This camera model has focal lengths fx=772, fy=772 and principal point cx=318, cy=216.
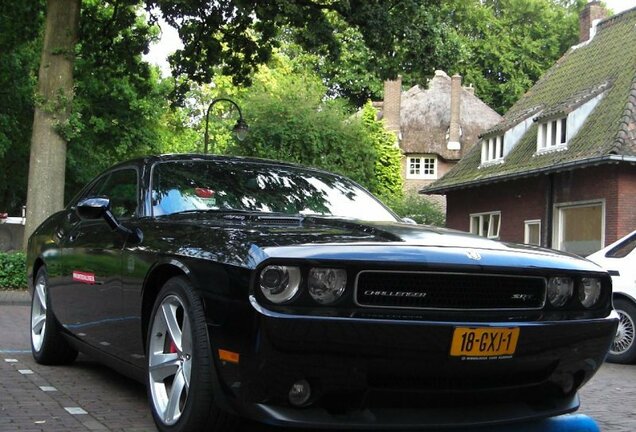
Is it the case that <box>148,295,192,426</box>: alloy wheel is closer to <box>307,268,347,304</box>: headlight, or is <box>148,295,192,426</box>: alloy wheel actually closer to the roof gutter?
<box>307,268,347,304</box>: headlight

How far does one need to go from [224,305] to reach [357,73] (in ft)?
166

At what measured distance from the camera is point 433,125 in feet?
157

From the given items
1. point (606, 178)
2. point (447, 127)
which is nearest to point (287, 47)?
point (447, 127)

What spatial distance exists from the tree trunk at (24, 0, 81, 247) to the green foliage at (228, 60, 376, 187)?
1947 centimetres

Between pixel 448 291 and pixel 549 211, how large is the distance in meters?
22.0

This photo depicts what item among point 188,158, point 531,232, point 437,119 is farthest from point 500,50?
point 188,158

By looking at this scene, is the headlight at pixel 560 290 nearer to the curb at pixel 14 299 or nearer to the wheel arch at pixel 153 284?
the wheel arch at pixel 153 284

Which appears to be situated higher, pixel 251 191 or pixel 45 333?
pixel 251 191

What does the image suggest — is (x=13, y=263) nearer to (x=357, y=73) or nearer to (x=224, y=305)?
(x=224, y=305)

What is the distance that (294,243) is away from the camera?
324 centimetres

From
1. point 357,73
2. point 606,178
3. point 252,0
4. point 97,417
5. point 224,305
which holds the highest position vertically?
point 357,73

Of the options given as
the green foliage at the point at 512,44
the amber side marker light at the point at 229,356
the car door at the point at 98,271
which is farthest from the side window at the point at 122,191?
the green foliage at the point at 512,44

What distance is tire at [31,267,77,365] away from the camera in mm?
5762

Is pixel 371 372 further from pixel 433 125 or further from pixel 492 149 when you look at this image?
pixel 433 125
